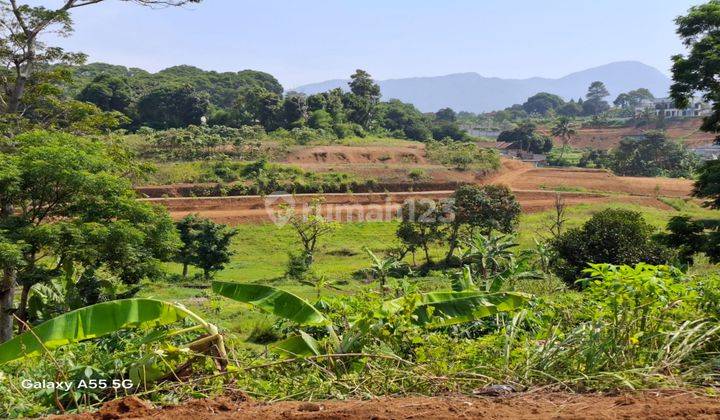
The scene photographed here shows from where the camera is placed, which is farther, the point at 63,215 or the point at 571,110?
the point at 571,110

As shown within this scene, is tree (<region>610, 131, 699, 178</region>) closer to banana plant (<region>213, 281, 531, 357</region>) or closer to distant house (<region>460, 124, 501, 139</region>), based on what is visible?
distant house (<region>460, 124, 501, 139</region>)

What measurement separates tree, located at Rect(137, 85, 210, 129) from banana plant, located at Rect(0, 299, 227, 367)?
51748mm

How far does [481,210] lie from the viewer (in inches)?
899

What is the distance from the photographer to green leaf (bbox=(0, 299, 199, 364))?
12.6 feet

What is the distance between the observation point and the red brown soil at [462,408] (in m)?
2.80

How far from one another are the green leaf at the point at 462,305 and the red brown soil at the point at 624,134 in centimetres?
6847

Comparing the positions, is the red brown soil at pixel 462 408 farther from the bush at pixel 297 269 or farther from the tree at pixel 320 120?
the tree at pixel 320 120

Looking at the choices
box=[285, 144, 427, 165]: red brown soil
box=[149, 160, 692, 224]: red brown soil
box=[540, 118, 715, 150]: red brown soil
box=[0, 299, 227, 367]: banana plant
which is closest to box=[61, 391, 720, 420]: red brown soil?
box=[0, 299, 227, 367]: banana plant

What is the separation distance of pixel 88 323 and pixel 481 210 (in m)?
20.0

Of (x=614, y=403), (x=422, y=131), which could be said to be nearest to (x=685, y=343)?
(x=614, y=403)

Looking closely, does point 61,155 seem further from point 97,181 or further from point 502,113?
point 502,113

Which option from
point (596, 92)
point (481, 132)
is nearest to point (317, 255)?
point (481, 132)

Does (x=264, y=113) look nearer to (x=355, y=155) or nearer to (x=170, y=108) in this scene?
(x=170, y=108)

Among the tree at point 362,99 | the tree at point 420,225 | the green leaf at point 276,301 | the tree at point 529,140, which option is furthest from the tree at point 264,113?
the green leaf at point 276,301
